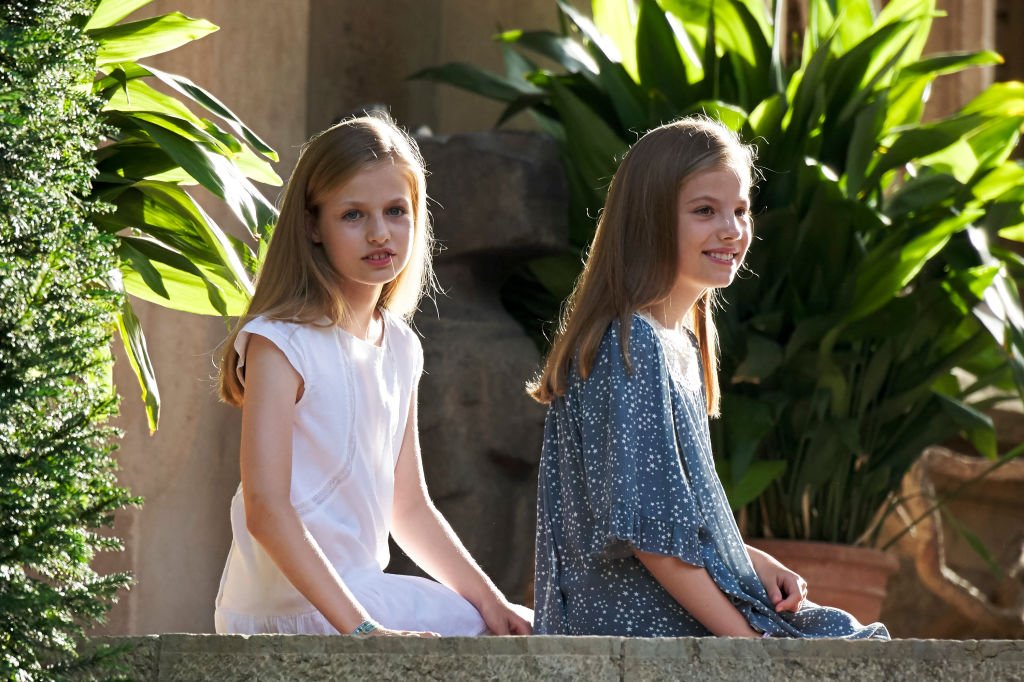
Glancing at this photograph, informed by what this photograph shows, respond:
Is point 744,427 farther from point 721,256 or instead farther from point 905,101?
point 721,256

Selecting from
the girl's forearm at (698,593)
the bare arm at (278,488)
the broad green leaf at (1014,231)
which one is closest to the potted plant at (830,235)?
the broad green leaf at (1014,231)

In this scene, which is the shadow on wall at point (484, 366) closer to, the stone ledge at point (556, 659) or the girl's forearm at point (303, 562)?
the girl's forearm at point (303, 562)

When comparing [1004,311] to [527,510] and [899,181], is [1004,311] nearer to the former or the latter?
[899,181]

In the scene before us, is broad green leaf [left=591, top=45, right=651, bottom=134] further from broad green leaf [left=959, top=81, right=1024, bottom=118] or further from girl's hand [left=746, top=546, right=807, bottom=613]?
girl's hand [left=746, top=546, right=807, bottom=613]

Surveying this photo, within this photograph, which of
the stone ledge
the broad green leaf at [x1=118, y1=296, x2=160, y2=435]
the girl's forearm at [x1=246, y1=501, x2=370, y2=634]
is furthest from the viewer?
the broad green leaf at [x1=118, y1=296, x2=160, y2=435]

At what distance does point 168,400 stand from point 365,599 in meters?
2.29

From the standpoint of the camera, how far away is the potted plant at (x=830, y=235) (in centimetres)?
461

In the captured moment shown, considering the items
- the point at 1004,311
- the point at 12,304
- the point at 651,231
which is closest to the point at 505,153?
the point at 1004,311

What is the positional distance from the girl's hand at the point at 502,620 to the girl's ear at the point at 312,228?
0.62 metres

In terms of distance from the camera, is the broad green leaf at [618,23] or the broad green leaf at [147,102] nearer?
the broad green leaf at [147,102]

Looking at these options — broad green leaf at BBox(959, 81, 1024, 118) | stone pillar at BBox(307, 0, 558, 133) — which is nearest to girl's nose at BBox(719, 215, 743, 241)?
broad green leaf at BBox(959, 81, 1024, 118)

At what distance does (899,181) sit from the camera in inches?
206

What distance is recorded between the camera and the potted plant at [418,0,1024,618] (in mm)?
4609

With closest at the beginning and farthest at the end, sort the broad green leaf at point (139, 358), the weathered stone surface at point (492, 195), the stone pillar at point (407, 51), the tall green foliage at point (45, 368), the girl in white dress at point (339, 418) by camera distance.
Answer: the tall green foliage at point (45, 368), the girl in white dress at point (339, 418), the broad green leaf at point (139, 358), the weathered stone surface at point (492, 195), the stone pillar at point (407, 51)
